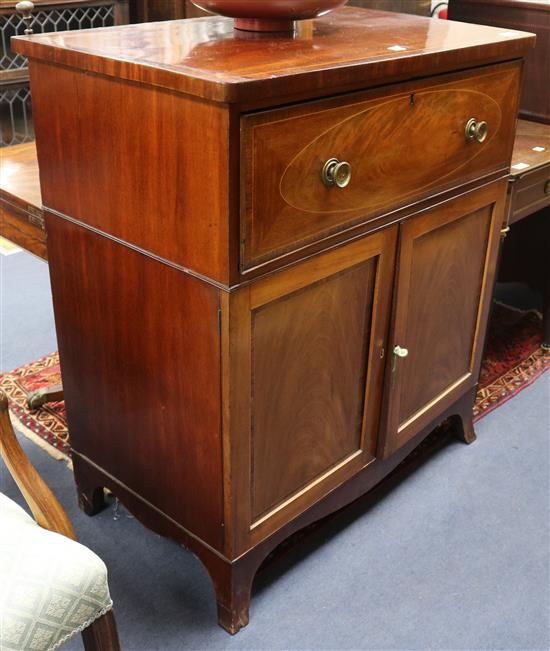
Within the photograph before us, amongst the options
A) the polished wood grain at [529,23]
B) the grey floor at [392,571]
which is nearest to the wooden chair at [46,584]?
the grey floor at [392,571]

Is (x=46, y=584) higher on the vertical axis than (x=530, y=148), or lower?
lower

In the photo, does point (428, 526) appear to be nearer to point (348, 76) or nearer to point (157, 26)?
point (348, 76)

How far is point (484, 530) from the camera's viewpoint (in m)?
1.64

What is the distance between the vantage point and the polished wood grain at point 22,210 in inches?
58.1

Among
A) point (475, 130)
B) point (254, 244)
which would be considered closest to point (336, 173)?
point (254, 244)

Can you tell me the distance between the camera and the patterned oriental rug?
1911 millimetres

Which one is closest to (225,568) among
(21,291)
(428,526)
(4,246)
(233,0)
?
(428,526)

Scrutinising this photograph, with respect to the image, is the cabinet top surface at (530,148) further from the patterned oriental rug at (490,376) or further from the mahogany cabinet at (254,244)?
the patterned oriental rug at (490,376)

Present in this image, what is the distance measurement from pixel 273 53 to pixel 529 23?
45.9 inches

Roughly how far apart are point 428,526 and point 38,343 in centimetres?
121

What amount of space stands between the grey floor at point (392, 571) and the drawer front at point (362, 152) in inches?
26.9

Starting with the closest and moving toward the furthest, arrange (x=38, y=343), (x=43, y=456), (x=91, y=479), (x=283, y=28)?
(x=283, y=28), (x=91, y=479), (x=43, y=456), (x=38, y=343)

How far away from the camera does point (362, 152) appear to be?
1202 mm

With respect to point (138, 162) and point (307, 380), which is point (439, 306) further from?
point (138, 162)
